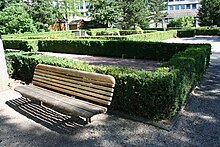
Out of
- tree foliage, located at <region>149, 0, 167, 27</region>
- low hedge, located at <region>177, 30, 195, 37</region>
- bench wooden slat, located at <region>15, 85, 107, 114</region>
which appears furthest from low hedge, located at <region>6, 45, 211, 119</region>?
tree foliage, located at <region>149, 0, 167, 27</region>

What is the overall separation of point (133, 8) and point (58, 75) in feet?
135

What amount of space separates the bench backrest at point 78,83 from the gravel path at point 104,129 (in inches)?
20.6

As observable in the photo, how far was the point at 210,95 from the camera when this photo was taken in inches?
231

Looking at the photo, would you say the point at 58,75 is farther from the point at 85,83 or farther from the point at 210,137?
the point at 210,137

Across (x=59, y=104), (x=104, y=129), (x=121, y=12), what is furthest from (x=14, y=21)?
(x=104, y=129)

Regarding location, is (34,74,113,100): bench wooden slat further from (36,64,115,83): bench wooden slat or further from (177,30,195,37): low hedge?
(177,30,195,37): low hedge

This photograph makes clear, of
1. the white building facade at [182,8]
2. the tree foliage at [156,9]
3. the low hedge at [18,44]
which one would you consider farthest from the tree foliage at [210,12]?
the low hedge at [18,44]

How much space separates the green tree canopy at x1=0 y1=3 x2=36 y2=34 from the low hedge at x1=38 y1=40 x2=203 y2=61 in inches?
489

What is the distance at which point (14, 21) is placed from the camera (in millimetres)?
27359

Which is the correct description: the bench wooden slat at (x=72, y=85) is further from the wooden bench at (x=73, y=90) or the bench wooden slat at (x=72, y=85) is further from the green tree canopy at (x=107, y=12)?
the green tree canopy at (x=107, y=12)

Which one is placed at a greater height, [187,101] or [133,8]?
[133,8]

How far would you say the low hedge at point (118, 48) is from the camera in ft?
38.8

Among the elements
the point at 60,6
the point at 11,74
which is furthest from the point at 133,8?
the point at 11,74

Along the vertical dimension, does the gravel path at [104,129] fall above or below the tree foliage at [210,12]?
below
